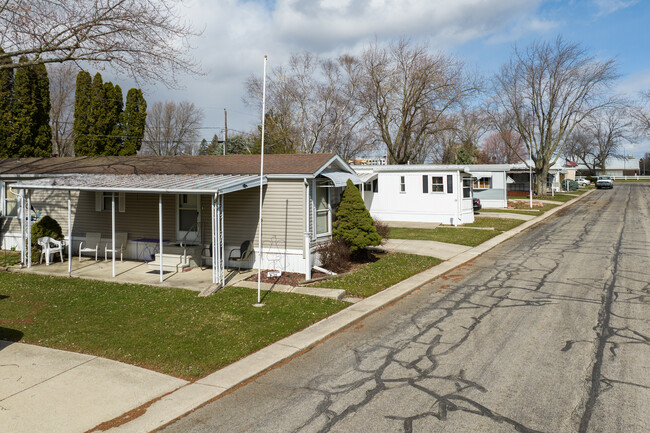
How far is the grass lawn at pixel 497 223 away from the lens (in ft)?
82.8

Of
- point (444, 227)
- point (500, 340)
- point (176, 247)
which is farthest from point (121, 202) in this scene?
point (444, 227)

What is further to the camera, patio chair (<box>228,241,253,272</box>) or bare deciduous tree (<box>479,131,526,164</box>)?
bare deciduous tree (<box>479,131,526,164</box>)

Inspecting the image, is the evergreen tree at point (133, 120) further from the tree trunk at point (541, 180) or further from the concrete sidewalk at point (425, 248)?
the tree trunk at point (541, 180)

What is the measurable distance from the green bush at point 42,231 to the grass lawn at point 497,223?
2122cm

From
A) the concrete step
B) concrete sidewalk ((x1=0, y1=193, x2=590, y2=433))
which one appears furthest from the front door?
concrete sidewalk ((x1=0, y1=193, x2=590, y2=433))

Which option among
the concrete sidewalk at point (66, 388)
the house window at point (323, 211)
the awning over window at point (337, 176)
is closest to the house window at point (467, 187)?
the awning over window at point (337, 176)

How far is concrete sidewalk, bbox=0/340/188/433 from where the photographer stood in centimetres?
515

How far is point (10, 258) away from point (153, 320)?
10292mm

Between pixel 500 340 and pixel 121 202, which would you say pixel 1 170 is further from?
pixel 500 340

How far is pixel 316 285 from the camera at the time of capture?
1219 cm

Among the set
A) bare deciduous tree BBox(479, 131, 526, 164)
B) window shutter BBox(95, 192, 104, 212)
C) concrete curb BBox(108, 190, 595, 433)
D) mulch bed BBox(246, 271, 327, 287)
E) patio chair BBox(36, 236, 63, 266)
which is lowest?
concrete curb BBox(108, 190, 595, 433)

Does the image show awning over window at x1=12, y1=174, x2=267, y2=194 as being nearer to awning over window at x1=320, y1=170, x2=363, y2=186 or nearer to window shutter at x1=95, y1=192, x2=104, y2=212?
window shutter at x1=95, y1=192, x2=104, y2=212

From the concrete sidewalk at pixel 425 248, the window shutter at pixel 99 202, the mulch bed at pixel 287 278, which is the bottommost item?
the mulch bed at pixel 287 278

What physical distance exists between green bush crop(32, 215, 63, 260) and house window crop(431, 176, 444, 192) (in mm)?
19967
